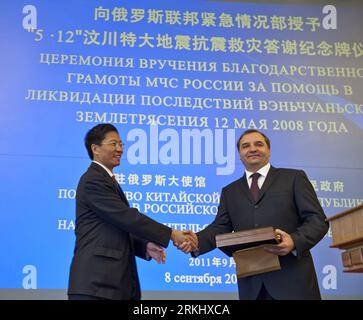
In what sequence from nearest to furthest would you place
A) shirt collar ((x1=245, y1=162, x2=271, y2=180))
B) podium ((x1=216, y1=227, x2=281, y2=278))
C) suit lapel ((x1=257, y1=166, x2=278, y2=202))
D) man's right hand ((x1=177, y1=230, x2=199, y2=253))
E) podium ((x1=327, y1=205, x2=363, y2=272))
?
podium ((x1=327, y1=205, x2=363, y2=272)) → podium ((x1=216, y1=227, x2=281, y2=278)) → suit lapel ((x1=257, y1=166, x2=278, y2=202)) → shirt collar ((x1=245, y1=162, x2=271, y2=180)) → man's right hand ((x1=177, y1=230, x2=199, y2=253))

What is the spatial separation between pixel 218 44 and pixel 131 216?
80.4 inches

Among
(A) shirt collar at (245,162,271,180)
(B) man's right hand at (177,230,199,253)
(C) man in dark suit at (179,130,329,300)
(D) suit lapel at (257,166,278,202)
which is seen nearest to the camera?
(C) man in dark suit at (179,130,329,300)

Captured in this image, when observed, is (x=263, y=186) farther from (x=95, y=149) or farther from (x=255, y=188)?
(x=95, y=149)

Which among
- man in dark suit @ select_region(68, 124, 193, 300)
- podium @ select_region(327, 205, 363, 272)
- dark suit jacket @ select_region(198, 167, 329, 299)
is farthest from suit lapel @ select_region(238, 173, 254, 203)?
podium @ select_region(327, 205, 363, 272)

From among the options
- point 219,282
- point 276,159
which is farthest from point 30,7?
point 219,282

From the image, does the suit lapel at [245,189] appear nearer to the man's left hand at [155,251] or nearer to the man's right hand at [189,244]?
the man's right hand at [189,244]

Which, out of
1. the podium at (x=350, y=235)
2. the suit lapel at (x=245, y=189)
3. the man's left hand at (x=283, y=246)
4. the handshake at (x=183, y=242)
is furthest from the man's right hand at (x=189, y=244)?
the podium at (x=350, y=235)

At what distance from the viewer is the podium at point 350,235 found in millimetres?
2590

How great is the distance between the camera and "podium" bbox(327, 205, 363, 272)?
2590 millimetres

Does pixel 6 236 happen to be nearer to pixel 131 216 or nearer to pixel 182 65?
pixel 131 216

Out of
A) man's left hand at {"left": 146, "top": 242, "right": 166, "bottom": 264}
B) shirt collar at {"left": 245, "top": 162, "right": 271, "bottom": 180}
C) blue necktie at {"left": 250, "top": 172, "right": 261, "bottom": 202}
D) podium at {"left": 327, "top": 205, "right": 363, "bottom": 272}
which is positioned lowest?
podium at {"left": 327, "top": 205, "right": 363, "bottom": 272}

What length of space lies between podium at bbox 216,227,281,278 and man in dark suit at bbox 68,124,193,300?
16.8 inches

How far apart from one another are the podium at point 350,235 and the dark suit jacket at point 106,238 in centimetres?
102

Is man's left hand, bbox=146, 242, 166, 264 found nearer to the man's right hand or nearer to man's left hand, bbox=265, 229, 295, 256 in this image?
the man's right hand
